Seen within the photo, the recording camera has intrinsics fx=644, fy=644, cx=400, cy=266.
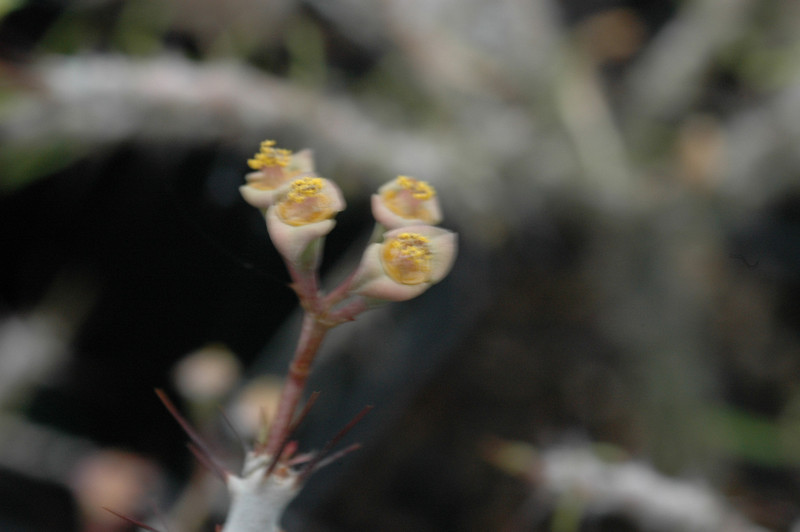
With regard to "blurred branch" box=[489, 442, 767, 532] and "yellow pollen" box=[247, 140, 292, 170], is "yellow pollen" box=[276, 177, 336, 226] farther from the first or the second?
"blurred branch" box=[489, 442, 767, 532]

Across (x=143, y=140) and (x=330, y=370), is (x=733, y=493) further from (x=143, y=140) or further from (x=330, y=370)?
(x=143, y=140)

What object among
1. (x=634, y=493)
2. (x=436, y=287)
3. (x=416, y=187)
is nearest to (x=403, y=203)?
(x=416, y=187)

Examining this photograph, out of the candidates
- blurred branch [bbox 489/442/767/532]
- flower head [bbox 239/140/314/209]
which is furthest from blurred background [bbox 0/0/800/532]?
flower head [bbox 239/140/314/209]

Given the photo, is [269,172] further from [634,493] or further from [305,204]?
[634,493]

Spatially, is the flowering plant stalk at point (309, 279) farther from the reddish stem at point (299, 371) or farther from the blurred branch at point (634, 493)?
the blurred branch at point (634, 493)

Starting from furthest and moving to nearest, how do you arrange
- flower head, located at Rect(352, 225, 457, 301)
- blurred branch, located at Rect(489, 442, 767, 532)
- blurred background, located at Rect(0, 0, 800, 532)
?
blurred background, located at Rect(0, 0, 800, 532), blurred branch, located at Rect(489, 442, 767, 532), flower head, located at Rect(352, 225, 457, 301)

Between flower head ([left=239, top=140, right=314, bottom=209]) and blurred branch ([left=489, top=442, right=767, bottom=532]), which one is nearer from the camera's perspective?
flower head ([left=239, top=140, right=314, bottom=209])

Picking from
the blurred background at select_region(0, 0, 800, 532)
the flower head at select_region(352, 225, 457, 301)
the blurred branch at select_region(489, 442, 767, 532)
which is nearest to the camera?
the flower head at select_region(352, 225, 457, 301)

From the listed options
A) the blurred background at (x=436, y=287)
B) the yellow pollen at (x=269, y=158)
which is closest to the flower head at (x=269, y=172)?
the yellow pollen at (x=269, y=158)

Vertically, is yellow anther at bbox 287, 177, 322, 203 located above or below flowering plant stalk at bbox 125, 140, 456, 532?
above

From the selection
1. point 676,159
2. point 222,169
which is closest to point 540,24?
point 676,159
